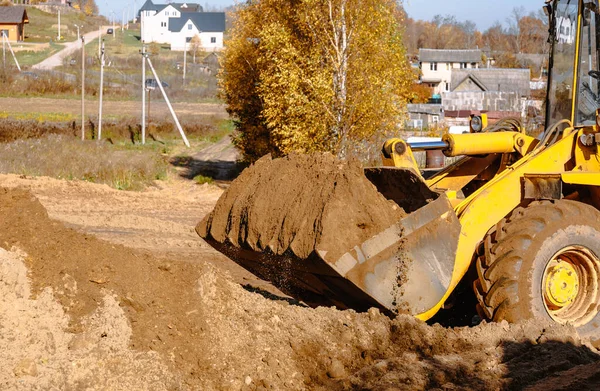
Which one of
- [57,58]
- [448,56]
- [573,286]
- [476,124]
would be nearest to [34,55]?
[57,58]

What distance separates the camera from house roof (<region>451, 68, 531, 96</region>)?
55.5 meters

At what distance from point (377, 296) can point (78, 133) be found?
106ft

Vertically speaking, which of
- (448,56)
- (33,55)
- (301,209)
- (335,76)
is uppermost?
(448,56)

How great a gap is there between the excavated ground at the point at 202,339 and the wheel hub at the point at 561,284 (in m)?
0.42

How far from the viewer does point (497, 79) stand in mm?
58875

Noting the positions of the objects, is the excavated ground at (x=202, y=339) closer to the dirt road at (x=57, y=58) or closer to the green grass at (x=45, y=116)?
the green grass at (x=45, y=116)

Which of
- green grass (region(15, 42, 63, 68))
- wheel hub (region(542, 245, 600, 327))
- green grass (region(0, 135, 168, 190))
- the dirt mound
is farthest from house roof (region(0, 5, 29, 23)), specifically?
wheel hub (region(542, 245, 600, 327))

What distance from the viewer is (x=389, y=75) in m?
22.1

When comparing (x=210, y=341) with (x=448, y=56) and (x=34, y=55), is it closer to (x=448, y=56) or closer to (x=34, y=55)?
(x=34, y=55)

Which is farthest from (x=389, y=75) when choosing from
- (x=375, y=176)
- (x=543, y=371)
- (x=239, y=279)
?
(x=543, y=371)

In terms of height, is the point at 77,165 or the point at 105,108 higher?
the point at 105,108

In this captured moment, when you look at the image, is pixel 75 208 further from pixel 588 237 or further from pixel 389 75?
pixel 588 237

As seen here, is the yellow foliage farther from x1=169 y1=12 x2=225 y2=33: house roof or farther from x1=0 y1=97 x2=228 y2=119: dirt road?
x1=169 y1=12 x2=225 y2=33: house roof

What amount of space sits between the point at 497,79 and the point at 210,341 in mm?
55542
